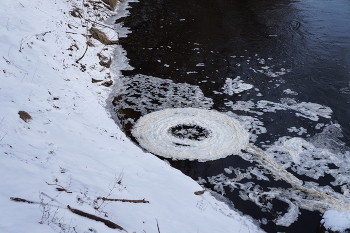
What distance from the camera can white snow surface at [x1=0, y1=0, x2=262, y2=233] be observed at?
16.3 ft

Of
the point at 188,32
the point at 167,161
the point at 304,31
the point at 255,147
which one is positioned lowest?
the point at 167,161

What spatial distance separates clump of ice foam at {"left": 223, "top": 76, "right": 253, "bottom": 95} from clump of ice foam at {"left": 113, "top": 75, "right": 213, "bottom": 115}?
1.05 m

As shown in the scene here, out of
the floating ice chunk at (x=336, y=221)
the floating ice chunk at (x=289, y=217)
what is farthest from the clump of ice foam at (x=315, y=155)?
the floating ice chunk at (x=336, y=221)

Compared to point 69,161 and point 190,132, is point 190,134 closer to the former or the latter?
point 190,132

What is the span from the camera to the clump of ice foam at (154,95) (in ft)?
37.2

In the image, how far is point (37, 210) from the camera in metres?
4.62

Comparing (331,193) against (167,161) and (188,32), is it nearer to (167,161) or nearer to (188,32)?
(167,161)

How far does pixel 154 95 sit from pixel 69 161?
5.90 m

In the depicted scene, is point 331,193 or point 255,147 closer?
point 331,193

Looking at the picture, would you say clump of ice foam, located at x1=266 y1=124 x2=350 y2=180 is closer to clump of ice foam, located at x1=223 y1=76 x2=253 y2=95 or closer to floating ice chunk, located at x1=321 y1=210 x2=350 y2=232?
floating ice chunk, located at x1=321 y1=210 x2=350 y2=232

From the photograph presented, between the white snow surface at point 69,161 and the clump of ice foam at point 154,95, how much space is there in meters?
0.83

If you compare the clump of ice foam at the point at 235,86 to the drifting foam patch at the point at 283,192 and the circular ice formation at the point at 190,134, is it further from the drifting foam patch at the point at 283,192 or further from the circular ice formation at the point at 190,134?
the drifting foam patch at the point at 283,192

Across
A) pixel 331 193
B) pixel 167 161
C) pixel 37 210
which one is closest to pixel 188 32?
pixel 167 161

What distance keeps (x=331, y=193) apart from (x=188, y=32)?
1278cm
